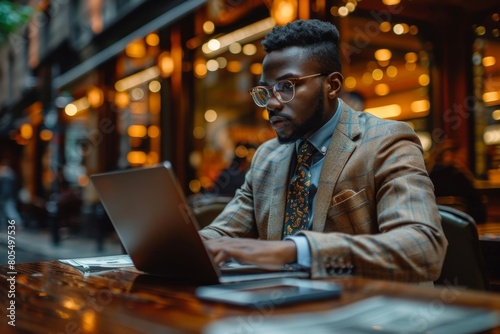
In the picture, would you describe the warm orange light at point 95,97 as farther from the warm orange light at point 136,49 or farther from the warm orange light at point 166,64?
the warm orange light at point 166,64

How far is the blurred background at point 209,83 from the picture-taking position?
8.21 metres

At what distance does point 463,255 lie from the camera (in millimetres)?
2043

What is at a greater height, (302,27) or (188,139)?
(302,27)

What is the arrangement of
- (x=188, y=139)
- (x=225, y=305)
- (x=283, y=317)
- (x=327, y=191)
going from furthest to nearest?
(x=188, y=139)
(x=327, y=191)
(x=225, y=305)
(x=283, y=317)

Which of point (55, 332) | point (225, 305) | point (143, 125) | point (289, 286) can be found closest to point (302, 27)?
point (289, 286)

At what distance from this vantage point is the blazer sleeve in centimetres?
150

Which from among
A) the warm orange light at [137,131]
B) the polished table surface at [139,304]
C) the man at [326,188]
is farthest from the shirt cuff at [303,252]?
the warm orange light at [137,131]

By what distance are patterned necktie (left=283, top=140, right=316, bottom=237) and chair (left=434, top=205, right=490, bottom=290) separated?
501mm

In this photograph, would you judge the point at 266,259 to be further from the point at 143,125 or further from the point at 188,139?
the point at 143,125

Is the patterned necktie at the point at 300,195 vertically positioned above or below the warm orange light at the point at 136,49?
below

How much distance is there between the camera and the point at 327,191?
1933 millimetres

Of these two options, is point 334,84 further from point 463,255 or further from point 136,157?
point 136,157

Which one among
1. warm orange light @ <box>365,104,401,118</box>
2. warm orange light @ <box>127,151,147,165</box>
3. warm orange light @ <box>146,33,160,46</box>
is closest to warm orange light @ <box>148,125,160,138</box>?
warm orange light @ <box>127,151,147,165</box>

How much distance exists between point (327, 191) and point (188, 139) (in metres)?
8.91
